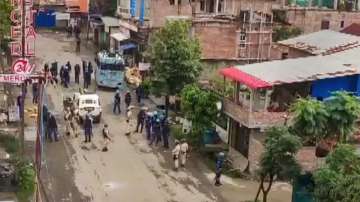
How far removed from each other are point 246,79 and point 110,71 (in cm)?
1302

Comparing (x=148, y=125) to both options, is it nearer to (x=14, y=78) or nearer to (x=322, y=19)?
(x=14, y=78)

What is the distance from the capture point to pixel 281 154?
22.5m

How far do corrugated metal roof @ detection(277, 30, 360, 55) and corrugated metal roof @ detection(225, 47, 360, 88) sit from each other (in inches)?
145

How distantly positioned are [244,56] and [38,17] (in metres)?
24.0

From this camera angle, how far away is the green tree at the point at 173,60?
33.6 meters

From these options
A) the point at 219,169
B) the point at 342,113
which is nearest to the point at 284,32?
the point at 219,169

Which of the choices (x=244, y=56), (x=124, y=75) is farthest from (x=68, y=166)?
(x=244, y=56)

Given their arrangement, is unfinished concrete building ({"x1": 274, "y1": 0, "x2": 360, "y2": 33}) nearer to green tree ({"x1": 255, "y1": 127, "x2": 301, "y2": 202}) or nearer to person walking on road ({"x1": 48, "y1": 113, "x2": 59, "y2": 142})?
person walking on road ({"x1": 48, "y1": 113, "x2": 59, "y2": 142})

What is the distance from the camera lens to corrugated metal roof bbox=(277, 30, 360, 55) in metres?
35.1

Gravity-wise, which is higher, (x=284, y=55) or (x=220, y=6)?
(x=220, y=6)

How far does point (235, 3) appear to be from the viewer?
46.0 m

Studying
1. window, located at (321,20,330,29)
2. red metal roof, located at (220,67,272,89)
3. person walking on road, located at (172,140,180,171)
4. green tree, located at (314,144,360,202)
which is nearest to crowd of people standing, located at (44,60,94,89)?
red metal roof, located at (220,67,272,89)

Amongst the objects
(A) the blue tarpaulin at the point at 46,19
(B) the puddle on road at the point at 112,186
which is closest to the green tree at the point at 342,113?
(B) the puddle on road at the point at 112,186

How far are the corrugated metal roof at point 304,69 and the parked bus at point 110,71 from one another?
1119cm
